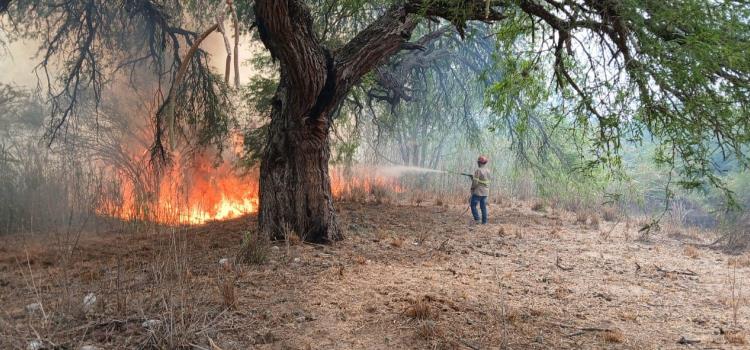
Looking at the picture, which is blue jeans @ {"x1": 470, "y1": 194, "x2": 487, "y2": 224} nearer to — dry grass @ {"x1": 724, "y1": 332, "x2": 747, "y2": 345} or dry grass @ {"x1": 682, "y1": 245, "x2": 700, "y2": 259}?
dry grass @ {"x1": 682, "y1": 245, "x2": 700, "y2": 259}

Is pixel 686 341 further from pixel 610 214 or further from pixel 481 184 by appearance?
pixel 610 214

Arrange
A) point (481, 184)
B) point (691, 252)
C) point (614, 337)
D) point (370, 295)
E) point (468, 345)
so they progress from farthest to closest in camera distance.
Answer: point (481, 184)
point (691, 252)
point (370, 295)
point (614, 337)
point (468, 345)

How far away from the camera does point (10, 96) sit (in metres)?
13.6

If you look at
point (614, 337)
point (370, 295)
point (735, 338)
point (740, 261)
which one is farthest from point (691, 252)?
point (370, 295)

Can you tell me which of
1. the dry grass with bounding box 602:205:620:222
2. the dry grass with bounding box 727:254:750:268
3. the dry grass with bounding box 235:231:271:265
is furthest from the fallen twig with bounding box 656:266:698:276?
the dry grass with bounding box 602:205:620:222

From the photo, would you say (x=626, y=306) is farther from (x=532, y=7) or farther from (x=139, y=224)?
(x=139, y=224)

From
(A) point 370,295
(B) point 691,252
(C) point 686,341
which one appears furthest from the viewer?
(B) point 691,252

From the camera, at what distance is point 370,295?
5137 millimetres

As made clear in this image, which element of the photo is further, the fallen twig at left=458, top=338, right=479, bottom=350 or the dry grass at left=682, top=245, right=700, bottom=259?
the dry grass at left=682, top=245, right=700, bottom=259

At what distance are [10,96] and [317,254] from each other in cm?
1153

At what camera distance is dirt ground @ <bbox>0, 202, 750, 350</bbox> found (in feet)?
13.0

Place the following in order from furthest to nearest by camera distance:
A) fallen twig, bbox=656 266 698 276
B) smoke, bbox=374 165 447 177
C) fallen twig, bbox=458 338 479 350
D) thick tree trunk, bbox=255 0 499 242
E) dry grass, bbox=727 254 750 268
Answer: smoke, bbox=374 165 447 177
dry grass, bbox=727 254 750 268
fallen twig, bbox=656 266 698 276
thick tree trunk, bbox=255 0 499 242
fallen twig, bbox=458 338 479 350

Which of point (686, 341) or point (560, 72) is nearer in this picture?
point (686, 341)

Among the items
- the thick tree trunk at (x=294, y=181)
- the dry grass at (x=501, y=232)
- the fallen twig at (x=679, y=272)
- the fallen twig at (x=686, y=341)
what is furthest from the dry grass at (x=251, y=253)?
the fallen twig at (x=679, y=272)
